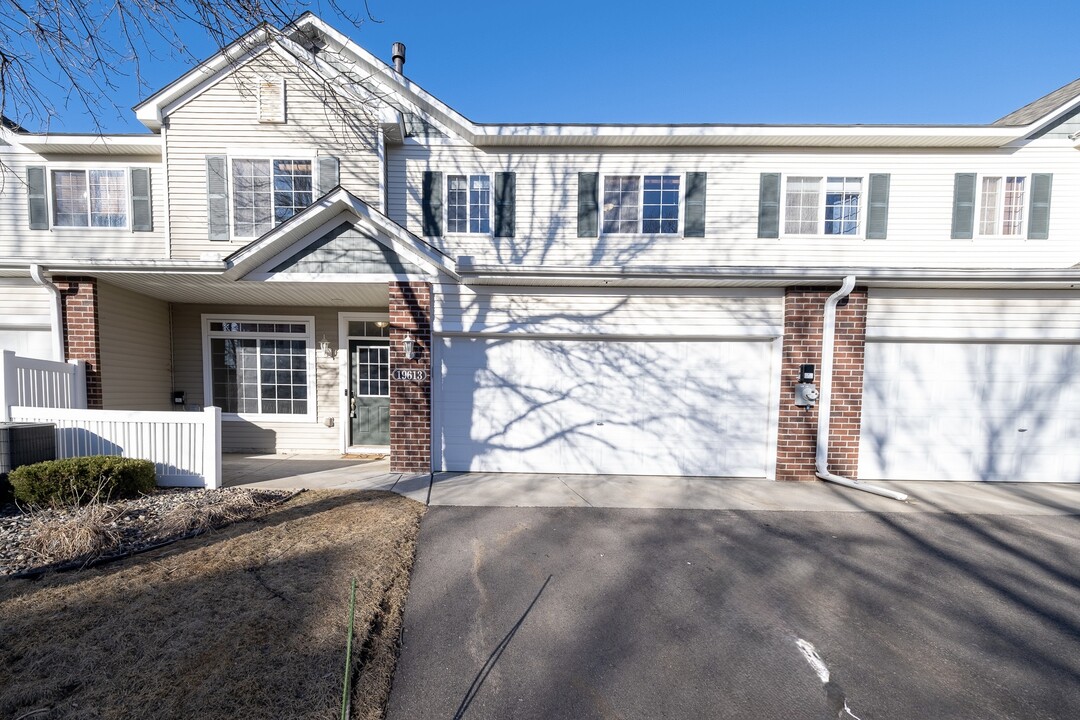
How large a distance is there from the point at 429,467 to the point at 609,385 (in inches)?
Result: 121

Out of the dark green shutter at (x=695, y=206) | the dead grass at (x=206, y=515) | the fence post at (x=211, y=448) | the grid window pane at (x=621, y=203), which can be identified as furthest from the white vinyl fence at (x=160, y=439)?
the dark green shutter at (x=695, y=206)

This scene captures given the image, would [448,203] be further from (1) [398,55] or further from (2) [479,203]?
(1) [398,55]

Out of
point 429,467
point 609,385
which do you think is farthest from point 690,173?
point 429,467

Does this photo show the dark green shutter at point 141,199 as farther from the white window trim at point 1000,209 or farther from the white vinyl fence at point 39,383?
the white window trim at point 1000,209

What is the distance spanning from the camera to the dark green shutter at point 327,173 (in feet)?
24.7

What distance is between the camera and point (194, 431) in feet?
17.8

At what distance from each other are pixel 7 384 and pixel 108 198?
183 inches

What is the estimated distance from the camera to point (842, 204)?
8.15 m

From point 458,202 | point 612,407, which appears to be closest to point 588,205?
point 458,202

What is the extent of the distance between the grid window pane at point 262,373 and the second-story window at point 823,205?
32.1 feet

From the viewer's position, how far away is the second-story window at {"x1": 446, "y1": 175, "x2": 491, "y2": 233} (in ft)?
26.9

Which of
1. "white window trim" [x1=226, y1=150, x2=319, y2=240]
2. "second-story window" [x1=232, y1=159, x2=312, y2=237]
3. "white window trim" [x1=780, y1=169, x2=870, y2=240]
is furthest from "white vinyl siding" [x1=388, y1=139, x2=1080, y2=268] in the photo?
"second-story window" [x1=232, y1=159, x2=312, y2=237]

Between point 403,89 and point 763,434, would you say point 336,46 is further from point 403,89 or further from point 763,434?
point 763,434

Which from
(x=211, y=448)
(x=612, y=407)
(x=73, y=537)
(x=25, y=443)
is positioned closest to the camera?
(x=73, y=537)
